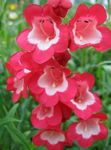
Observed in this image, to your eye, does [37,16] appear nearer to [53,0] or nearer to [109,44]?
[53,0]

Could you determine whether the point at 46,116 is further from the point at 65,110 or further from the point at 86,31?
the point at 86,31

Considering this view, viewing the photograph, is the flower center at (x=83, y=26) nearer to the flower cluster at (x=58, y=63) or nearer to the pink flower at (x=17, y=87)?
the flower cluster at (x=58, y=63)

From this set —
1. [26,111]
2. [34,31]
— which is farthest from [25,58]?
[26,111]

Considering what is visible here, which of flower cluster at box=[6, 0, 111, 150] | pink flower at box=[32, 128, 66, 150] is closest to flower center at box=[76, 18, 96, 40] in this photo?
flower cluster at box=[6, 0, 111, 150]

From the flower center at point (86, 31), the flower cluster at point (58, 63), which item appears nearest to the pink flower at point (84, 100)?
the flower cluster at point (58, 63)

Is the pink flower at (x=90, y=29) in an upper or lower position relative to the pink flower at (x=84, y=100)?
upper

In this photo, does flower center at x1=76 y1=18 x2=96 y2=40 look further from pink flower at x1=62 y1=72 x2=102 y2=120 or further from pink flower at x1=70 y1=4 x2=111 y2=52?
pink flower at x1=62 y1=72 x2=102 y2=120

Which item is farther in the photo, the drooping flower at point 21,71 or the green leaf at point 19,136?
the green leaf at point 19,136
